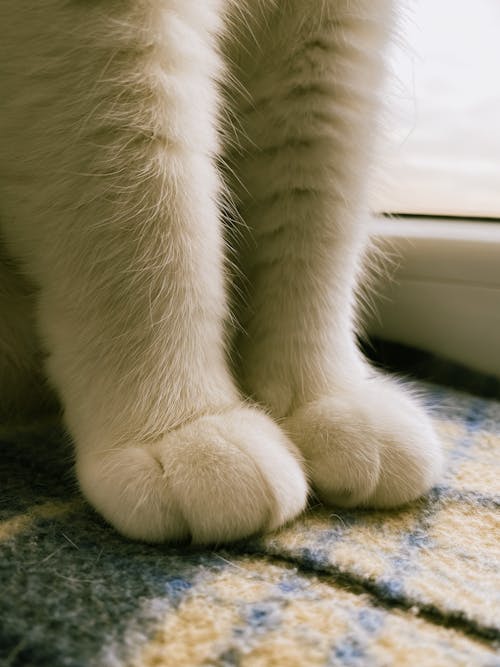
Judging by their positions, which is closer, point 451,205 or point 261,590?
point 261,590

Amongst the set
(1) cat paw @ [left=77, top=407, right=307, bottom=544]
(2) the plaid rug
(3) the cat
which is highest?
(3) the cat

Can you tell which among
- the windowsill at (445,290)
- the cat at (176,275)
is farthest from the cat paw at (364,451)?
the windowsill at (445,290)

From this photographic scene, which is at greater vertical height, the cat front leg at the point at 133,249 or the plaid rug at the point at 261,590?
the cat front leg at the point at 133,249

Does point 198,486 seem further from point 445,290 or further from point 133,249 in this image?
point 445,290

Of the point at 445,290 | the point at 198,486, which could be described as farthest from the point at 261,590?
the point at 445,290

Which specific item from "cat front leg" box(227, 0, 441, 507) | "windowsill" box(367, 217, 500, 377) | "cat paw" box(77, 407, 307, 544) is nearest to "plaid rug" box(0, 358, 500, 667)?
"cat paw" box(77, 407, 307, 544)

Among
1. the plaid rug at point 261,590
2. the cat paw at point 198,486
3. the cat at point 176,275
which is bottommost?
A: the plaid rug at point 261,590

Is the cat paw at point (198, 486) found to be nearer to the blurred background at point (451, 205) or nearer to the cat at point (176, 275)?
the cat at point (176, 275)

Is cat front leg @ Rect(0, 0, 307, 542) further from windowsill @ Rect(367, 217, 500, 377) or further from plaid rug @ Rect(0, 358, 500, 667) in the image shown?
windowsill @ Rect(367, 217, 500, 377)
